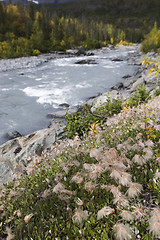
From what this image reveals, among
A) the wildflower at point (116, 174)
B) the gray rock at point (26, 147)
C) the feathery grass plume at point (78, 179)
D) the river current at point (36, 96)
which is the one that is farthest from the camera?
the river current at point (36, 96)

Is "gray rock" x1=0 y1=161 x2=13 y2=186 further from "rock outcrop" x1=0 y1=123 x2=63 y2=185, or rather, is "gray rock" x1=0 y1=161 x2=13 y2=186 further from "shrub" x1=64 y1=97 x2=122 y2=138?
"shrub" x1=64 y1=97 x2=122 y2=138

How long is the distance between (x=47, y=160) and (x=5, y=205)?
1172 millimetres

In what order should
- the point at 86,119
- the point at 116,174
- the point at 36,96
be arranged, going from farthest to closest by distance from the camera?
the point at 36,96
the point at 86,119
the point at 116,174

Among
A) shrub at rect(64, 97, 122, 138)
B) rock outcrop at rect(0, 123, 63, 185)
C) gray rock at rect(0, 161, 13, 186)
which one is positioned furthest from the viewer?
shrub at rect(64, 97, 122, 138)

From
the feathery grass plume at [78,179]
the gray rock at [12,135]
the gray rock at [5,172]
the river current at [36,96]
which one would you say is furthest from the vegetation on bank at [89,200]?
the river current at [36,96]

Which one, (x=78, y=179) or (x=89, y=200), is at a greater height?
(x=78, y=179)

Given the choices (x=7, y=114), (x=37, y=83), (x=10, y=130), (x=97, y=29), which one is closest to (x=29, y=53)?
(x=37, y=83)

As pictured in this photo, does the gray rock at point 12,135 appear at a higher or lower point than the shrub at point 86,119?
lower

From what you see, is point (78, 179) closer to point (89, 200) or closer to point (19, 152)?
point (89, 200)

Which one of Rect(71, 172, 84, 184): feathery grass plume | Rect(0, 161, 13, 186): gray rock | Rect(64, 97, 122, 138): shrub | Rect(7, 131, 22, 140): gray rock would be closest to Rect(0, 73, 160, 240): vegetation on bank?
Rect(71, 172, 84, 184): feathery grass plume

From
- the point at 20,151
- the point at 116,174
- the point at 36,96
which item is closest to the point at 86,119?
the point at 20,151

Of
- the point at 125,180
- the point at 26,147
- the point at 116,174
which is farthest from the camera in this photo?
the point at 26,147

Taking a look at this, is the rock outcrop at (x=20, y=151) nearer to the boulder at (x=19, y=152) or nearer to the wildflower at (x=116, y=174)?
the boulder at (x=19, y=152)

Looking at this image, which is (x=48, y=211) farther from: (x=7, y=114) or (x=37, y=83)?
(x=37, y=83)
